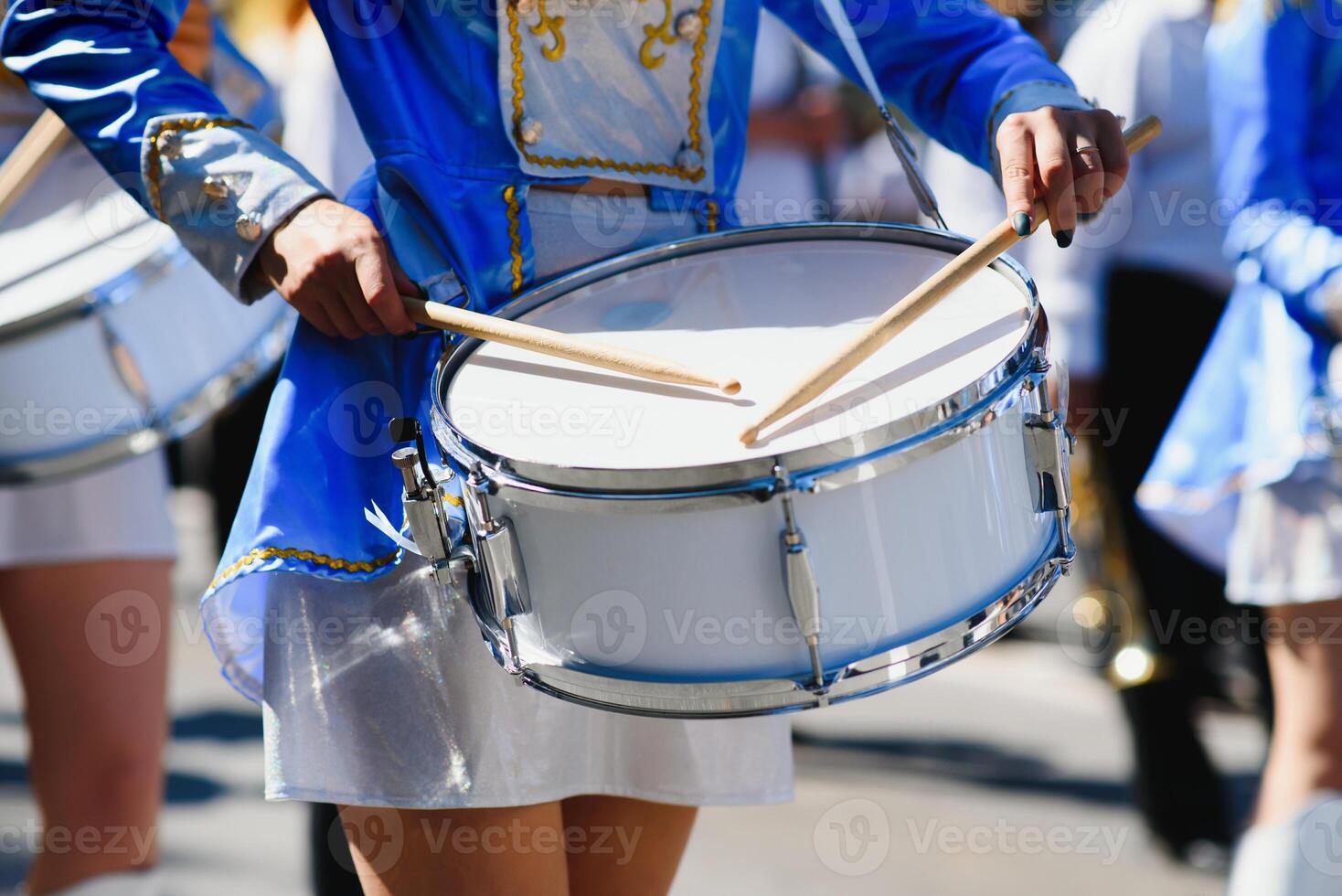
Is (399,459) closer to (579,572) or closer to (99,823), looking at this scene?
(579,572)

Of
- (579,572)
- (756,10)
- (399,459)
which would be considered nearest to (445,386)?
(399,459)

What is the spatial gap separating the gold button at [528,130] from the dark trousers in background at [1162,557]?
201 centimetres

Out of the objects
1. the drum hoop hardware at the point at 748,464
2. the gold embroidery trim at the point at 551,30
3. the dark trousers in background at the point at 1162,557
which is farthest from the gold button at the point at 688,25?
the dark trousers in background at the point at 1162,557

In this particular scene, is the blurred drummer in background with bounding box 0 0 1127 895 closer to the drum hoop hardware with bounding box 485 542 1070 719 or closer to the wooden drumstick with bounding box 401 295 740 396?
the wooden drumstick with bounding box 401 295 740 396

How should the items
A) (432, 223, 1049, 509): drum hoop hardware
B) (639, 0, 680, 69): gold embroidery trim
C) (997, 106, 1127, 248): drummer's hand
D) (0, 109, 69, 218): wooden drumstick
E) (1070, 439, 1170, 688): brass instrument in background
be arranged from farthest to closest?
(1070, 439, 1170, 688): brass instrument in background < (0, 109, 69, 218): wooden drumstick < (639, 0, 680, 69): gold embroidery trim < (997, 106, 1127, 248): drummer's hand < (432, 223, 1049, 509): drum hoop hardware

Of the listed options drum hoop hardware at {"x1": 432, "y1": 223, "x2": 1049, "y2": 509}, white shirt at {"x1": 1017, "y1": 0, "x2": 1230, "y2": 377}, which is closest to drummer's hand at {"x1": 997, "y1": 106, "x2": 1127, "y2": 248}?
drum hoop hardware at {"x1": 432, "y1": 223, "x2": 1049, "y2": 509}

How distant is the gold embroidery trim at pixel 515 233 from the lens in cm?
159

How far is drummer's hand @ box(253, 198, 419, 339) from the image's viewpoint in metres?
1.40

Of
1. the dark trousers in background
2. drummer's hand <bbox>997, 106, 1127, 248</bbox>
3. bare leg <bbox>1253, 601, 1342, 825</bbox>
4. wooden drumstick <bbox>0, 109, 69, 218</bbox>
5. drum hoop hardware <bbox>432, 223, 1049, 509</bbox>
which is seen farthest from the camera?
the dark trousers in background

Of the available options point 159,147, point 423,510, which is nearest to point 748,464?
point 423,510

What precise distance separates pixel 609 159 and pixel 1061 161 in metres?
0.44

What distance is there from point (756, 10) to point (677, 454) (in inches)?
25.1

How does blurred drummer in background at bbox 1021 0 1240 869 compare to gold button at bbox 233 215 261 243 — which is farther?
blurred drummer in background at bbox 1021 0 1240 869

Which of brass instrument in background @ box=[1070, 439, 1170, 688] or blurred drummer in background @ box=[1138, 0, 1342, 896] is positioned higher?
blurred drummer in background @ box=[1138, 0, 1342, 896]
